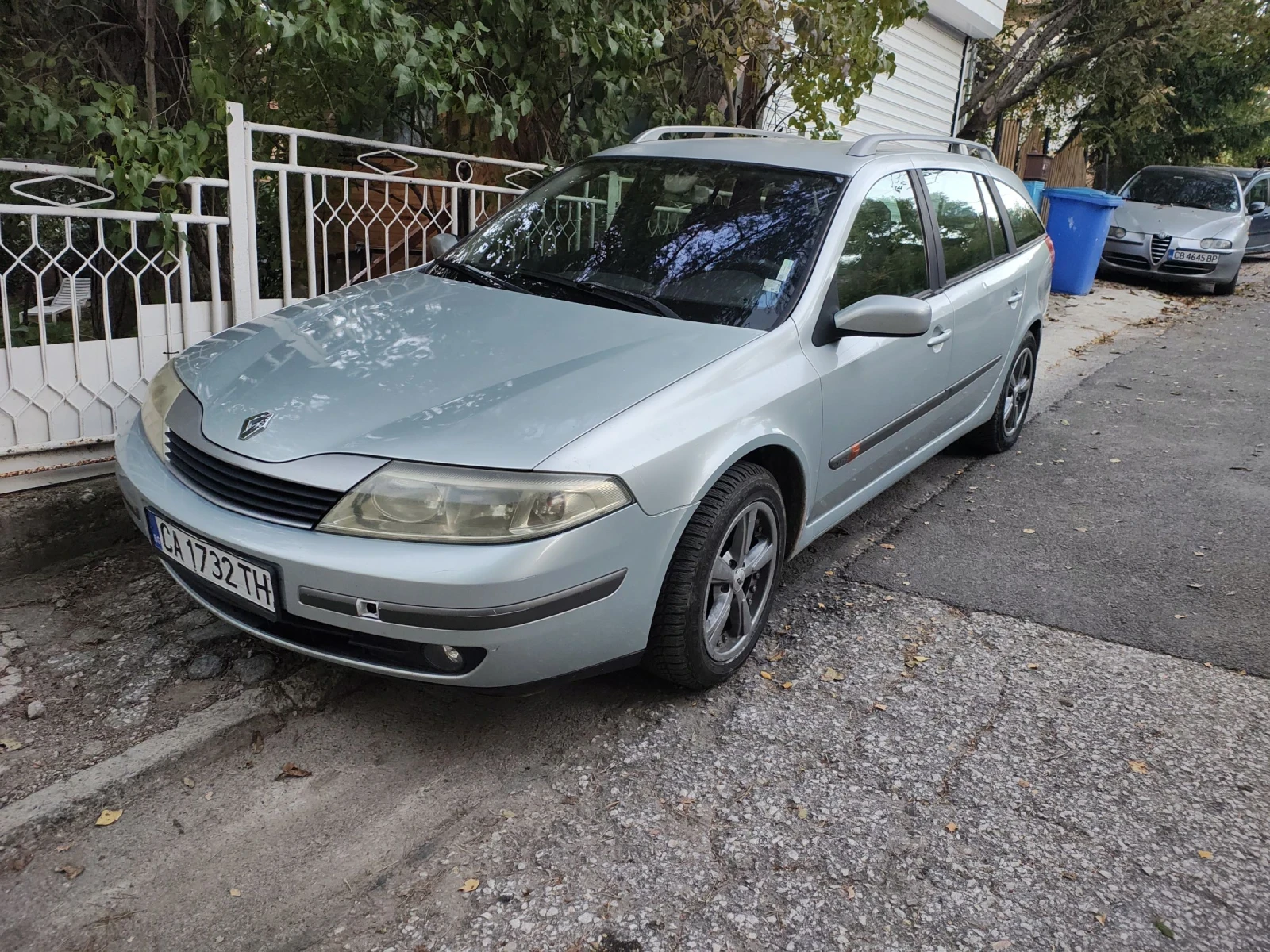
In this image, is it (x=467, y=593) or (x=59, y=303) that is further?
(x=59, y=303)

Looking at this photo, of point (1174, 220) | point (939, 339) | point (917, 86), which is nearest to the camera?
point (939, 339)

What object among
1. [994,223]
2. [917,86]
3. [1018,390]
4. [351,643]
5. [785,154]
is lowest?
[351,643]

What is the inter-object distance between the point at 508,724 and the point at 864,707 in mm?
1050

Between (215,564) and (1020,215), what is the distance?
14.4 feet

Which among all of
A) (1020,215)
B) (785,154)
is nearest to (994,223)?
(1020,215)

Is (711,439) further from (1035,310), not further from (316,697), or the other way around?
(1035,310)

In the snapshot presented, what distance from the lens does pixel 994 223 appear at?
4.92m

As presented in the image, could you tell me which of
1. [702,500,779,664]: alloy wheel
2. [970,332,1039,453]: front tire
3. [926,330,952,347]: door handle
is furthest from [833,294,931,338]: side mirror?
[970,332,1039,453]: front tire

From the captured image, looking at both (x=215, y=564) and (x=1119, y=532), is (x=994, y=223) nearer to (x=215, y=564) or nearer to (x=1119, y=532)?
(x=1119, y=532)

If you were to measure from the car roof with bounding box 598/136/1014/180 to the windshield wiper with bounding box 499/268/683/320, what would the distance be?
2.51ft

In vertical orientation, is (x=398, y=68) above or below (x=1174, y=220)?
above

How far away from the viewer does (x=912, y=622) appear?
3.60 m

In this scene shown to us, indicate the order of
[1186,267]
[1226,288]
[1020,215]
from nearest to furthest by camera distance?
[1020,215] → [1186,267] → [1226,288]

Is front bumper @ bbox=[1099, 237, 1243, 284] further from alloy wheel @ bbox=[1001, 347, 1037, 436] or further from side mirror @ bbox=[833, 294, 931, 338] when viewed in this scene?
side mirror @ bbox=[833, 294, 931, 338]
